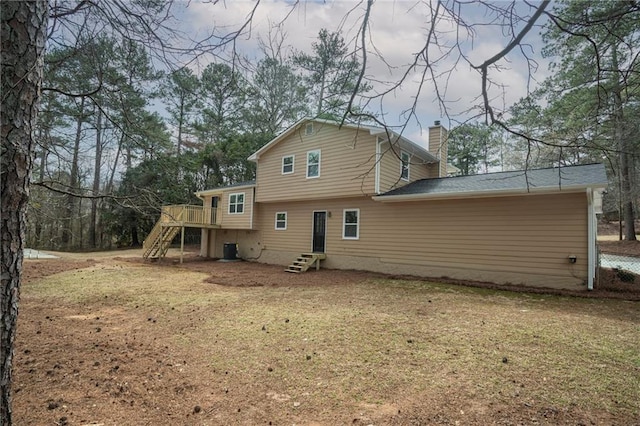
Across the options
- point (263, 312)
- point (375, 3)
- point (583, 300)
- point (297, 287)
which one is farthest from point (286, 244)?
point (375, 3)

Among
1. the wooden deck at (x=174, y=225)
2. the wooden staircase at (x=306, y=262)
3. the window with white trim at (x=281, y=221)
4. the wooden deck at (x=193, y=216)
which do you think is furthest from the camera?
the wooden deck at (x=174, y=225)

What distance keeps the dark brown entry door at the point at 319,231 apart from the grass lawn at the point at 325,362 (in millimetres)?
6539

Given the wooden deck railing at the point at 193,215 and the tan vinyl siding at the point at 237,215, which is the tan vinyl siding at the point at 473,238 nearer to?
the tan vinyl siding at the point at 237,215

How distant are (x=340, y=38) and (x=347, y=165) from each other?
9180mm

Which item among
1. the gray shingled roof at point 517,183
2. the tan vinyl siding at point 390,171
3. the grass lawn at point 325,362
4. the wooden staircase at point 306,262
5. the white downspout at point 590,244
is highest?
the tan vinyl siding at point 390,171

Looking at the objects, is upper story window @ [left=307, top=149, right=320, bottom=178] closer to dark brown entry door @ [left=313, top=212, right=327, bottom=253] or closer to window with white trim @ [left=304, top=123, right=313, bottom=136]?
window with white trim @ [left=304, top=123, right=313, bottom=136]

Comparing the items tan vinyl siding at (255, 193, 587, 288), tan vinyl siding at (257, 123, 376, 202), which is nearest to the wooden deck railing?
tan vinyl siding at (257, 123, 376, 202)

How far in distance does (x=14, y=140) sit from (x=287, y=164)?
12578mm

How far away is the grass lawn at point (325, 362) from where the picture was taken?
8.89 feet

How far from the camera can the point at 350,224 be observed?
12789 mm

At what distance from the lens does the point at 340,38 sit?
2912mm

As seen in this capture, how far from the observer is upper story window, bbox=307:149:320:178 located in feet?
42.9

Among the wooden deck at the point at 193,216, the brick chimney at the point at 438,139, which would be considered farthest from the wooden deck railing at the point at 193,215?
the brick chimney at the point at 438,139

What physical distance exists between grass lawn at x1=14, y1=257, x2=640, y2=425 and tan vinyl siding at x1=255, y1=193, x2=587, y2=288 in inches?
70.4
